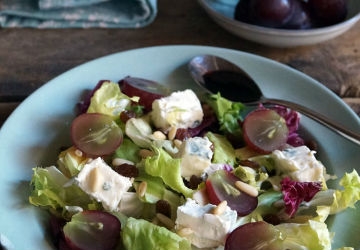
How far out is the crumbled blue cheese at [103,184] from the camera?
1.04 metres

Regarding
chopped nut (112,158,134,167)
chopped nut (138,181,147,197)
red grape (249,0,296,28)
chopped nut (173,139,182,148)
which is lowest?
chopped nut (138,181,147,197)

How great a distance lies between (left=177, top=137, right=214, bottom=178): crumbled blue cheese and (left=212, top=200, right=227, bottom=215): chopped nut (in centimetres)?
11

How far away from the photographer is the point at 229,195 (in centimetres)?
105

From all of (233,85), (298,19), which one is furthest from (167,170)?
(298,19)

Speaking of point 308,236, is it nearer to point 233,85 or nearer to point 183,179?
point 183,179

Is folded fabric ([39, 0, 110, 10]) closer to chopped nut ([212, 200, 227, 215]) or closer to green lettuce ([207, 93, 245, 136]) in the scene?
green lettuce ([207, 93, 245, 136])

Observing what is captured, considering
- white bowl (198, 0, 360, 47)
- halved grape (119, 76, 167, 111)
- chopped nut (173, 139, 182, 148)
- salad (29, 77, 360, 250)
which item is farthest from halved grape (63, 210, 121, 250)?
A: white bowl (198, 0, 360, 47)

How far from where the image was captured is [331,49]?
162 cm

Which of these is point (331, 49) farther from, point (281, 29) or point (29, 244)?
point (29, 244)

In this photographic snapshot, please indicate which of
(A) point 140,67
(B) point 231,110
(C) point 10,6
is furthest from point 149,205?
(C) point 10,6

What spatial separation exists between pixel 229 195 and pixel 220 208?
6cm

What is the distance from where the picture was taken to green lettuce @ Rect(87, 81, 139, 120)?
1.23 m

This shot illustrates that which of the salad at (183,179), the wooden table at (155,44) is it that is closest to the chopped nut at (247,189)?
the salad at (183,179)

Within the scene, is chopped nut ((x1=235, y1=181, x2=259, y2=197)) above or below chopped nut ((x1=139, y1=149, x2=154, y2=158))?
below
